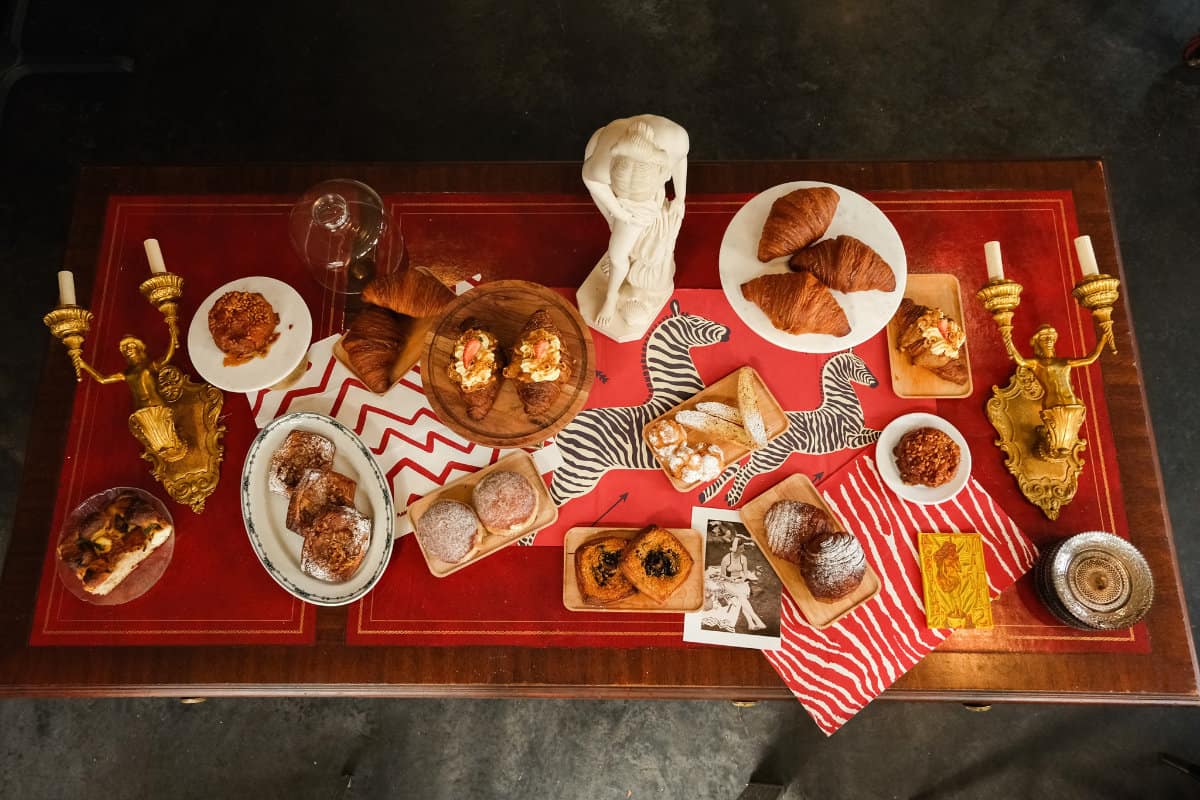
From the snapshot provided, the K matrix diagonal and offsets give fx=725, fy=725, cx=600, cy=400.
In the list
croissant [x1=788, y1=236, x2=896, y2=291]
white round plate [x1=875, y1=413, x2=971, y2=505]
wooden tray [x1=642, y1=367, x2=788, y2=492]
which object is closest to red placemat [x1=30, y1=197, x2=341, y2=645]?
wooden tray [x1=642, y1=367, x2=788, y2=492]

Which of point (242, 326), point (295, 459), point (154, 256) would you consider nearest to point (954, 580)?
point (295, 459)

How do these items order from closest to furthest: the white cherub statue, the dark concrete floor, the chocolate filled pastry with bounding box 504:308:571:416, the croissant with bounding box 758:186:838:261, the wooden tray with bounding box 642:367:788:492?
the white cherub statue → the chocolate filled pastry with bounding box 504:308:571:416 → the croissant with bounding box 758:186:838:261 → the wooden tray with bounding box 642:367:788:492 → the dark concrete floor

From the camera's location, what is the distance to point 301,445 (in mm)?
2463

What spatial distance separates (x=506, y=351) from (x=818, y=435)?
115 centimetres

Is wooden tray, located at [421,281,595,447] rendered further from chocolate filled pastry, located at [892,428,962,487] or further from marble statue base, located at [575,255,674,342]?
chocolate filled pastry, located at [892,428,962,487]

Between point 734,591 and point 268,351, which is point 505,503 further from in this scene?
point 268,351

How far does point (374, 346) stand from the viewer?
2.58 metres

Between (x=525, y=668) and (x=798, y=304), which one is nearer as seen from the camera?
(x=798, y=304)

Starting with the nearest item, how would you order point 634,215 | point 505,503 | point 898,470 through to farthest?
point 634,215 < point 505,503 < point 898,470

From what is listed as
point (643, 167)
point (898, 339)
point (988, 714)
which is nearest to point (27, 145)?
point (643, 167)

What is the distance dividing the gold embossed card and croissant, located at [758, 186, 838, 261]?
1.10 m

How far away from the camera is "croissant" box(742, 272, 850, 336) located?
7.71 feet

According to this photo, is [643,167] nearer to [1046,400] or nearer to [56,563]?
[1046,400]

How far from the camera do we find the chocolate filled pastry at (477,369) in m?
2.34
